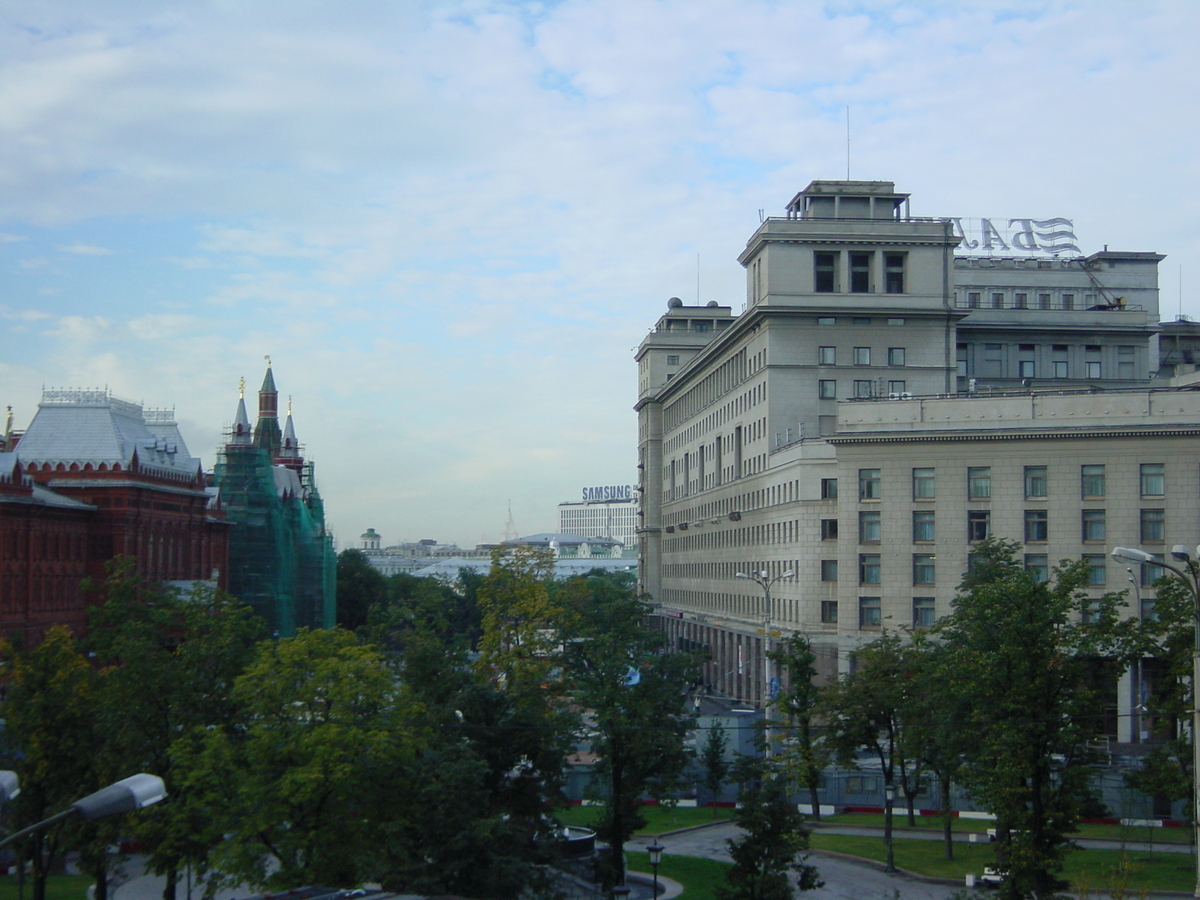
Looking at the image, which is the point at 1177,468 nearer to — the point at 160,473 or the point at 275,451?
the point at 160,473

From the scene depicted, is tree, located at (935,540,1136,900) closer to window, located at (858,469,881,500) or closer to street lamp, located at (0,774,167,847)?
street lamp, located at (0,774,167,847)

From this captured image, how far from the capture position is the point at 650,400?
16325 cm

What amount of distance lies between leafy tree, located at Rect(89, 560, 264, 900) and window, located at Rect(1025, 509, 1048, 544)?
46423mm

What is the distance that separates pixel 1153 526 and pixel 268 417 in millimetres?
147390

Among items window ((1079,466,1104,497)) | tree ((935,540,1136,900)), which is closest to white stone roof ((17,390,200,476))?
window ((1079,466,1104,497))

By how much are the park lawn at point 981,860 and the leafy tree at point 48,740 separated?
28.1 metres

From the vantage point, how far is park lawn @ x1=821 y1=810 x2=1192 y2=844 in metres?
54.2

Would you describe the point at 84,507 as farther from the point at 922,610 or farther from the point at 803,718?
the point at 803,718

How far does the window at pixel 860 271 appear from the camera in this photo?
95.6 metres

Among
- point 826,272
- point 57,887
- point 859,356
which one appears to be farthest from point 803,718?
point 826,272

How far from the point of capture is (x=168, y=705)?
40.7 m

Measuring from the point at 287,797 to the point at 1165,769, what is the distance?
95.8ft

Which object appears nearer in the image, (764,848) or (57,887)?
(764,848)

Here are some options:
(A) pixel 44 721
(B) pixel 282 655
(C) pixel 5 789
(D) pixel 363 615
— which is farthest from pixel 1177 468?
(D) pixel 363 615
